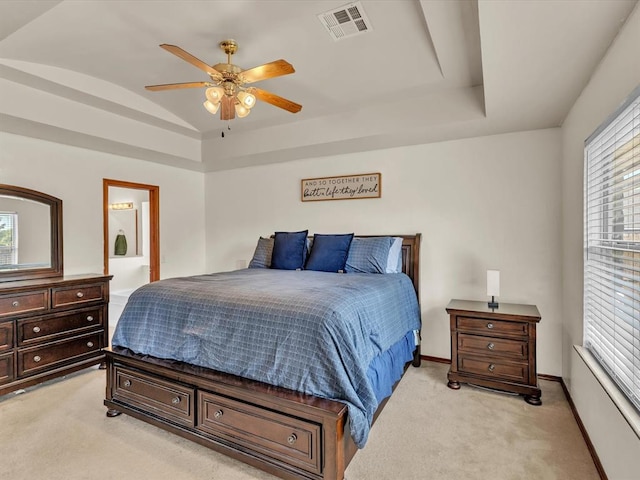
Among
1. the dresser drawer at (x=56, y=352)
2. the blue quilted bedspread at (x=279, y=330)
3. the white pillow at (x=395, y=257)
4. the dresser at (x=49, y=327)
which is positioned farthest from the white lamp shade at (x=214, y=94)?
the dresser drawer at (x=56, y=352)

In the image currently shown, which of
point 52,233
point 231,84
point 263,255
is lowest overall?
point 263,255

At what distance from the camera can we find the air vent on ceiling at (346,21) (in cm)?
224

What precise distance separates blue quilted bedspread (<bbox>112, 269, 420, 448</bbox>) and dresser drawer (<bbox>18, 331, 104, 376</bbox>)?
42.5 inches

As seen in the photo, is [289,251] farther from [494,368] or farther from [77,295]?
[494,368]

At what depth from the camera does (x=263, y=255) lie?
4.21 metres

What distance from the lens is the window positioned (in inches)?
131

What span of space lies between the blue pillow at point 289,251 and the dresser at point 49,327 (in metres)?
1.77

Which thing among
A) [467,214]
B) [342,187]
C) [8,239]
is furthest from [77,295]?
[467,214]

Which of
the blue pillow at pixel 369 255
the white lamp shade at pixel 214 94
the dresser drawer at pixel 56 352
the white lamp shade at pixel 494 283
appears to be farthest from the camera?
the blue pillow at pixel 369 255

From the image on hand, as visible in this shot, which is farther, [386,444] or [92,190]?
[92,190]

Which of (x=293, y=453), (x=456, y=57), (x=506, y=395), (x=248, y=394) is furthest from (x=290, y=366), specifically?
(x=456, y=57)

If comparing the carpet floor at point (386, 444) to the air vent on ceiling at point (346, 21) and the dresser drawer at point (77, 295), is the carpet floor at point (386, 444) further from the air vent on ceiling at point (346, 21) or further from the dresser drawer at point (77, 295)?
the air vent on ceiling at point (346, 21)

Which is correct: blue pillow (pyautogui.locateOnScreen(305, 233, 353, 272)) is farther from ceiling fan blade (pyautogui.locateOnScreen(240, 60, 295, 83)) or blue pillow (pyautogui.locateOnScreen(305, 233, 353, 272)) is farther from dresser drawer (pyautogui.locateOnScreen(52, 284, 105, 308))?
dresser drawer (pyautogui.locateOnScreen(52, 284, 105, 308))

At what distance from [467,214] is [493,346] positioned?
1.36m
